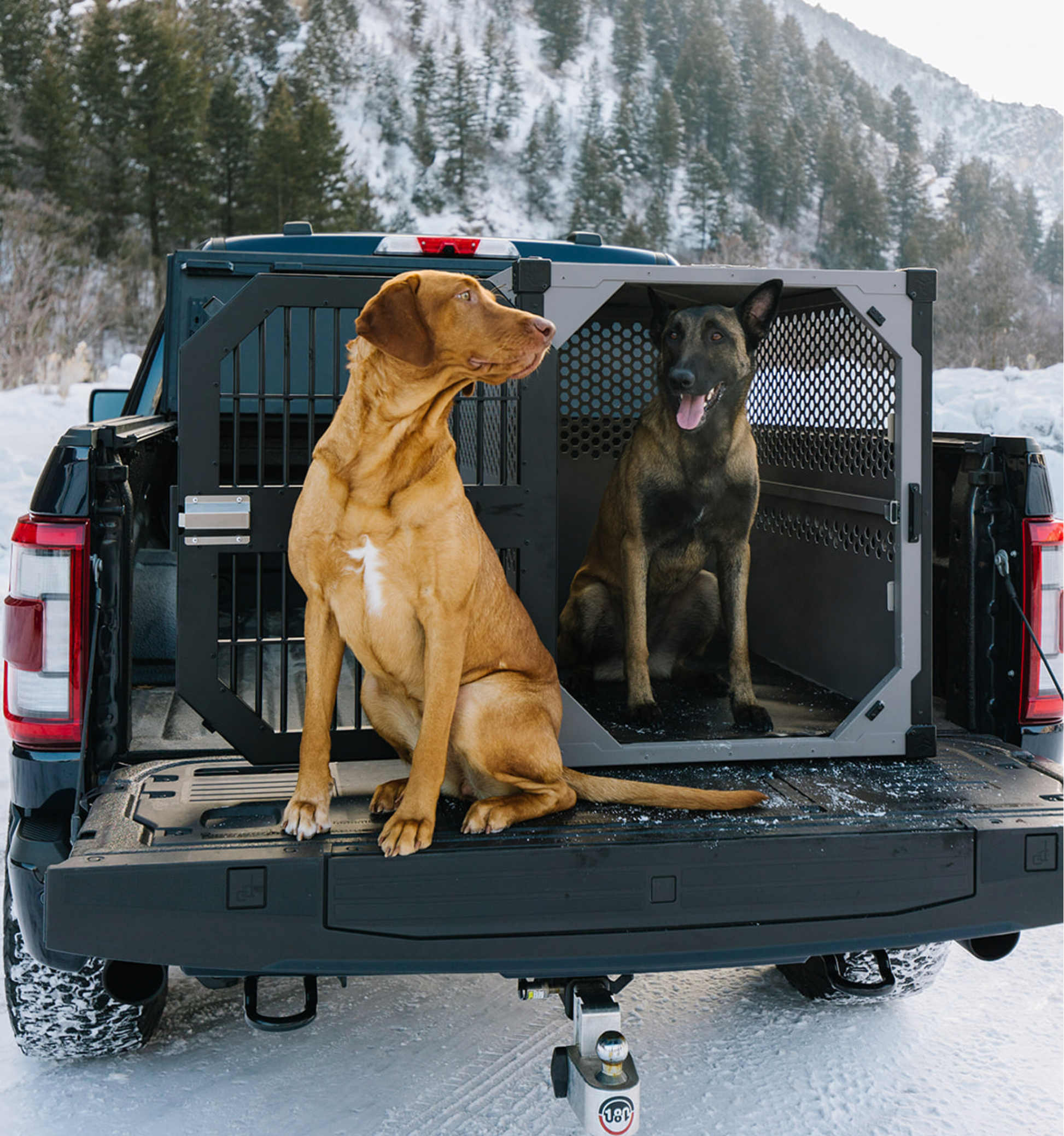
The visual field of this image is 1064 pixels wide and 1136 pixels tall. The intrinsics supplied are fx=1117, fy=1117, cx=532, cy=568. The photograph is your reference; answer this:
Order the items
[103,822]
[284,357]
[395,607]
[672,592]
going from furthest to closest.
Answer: [672,592] < [284,357] < [395,607] < [103,822]

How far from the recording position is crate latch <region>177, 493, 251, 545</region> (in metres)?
2.39

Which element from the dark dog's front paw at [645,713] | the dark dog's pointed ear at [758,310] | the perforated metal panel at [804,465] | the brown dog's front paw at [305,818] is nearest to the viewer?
the brown dog's front paw at [305,818]

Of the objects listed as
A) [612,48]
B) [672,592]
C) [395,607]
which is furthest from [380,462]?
[612,48]

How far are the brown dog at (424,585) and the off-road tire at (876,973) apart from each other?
1.06 metres

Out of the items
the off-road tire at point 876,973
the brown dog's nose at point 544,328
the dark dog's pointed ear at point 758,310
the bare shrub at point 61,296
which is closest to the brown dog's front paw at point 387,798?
the brown dog's nose at point 544,328

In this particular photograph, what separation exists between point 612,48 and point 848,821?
72243 mm

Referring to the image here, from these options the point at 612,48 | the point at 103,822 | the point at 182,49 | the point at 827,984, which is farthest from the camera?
the point at 612,48

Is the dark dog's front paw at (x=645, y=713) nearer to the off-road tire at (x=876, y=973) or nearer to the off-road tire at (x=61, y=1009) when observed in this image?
the off-road tire at (x=876, y=973)

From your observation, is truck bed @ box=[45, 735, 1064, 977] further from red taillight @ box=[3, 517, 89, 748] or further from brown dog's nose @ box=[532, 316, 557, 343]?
brown dog's nose @ box=[532, 316, 557, 343]

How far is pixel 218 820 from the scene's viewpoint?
2.19m

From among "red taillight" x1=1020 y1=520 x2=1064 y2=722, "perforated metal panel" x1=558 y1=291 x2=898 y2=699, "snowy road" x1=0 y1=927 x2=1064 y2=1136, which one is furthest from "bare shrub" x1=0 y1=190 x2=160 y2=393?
"red taillight" x1=1020 y1=520 x2=1064 y2=722

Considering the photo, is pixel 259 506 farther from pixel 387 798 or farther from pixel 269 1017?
pixel 269 1017

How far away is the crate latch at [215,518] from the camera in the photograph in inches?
94.0

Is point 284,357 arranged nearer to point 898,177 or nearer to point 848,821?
point 848,821
